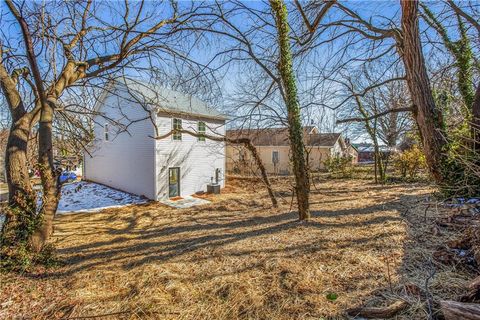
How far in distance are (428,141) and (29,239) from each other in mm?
8162

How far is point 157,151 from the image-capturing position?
456 inches

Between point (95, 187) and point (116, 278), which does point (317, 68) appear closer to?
point (116, 278)

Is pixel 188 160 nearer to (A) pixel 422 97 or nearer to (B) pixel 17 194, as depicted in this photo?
(B) pixel 17 194

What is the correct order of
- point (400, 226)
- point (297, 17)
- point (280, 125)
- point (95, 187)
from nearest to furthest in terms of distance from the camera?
1. point (400, 226)
2. point (297, 17)
3. point (280, 125)
4. point (95, 187)

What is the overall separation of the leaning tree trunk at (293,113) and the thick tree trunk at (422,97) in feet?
8.17

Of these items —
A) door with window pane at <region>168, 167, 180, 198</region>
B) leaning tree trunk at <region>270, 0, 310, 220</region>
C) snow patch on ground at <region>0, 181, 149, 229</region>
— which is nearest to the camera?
leaning tree trunk at <region>270, 0, 310, 220</region>

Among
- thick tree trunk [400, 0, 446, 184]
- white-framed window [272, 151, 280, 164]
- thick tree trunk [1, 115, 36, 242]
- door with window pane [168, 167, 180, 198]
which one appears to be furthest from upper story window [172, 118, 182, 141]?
white-framed window [272, 151, 280, 164]

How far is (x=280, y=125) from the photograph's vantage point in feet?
25.0

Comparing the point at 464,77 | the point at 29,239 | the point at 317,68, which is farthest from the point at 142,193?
the point at 464,77

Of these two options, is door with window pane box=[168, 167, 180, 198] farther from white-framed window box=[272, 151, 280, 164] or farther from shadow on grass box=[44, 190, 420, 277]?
white-framed window box=[272, 151, 280, 164]

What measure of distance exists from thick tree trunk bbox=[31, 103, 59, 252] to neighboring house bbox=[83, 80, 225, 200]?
613cm

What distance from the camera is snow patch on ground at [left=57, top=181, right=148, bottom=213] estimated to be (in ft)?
34.6

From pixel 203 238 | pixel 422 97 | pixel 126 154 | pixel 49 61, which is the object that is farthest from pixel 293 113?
pixel 126 154

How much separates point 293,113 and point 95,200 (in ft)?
35.9
